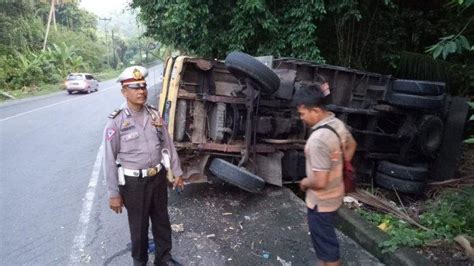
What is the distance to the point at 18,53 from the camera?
25625 millimetres

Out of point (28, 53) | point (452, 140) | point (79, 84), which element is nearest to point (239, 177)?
point (452, 140)

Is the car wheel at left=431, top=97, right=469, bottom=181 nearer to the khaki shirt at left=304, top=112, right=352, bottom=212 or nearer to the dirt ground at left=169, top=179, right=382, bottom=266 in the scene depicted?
the dirt ground at left=169, top=179, right=382, bottom=266

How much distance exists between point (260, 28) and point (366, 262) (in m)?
6.41

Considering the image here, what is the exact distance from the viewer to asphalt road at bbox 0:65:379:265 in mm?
3756

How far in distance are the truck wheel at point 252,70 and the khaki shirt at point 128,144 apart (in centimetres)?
160

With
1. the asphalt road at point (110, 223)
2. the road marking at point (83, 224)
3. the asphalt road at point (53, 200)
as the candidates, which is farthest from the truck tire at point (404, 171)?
the road marking at point (83, 224)

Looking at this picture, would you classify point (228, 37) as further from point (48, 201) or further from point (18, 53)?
point (18, 53)

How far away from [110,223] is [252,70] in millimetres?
2497

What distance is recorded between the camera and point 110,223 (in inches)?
178

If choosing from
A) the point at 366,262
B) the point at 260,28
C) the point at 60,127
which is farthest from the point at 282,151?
the point at 60,127

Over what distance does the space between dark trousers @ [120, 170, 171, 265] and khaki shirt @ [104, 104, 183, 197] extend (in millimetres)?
121

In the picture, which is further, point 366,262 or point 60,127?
point 60,127

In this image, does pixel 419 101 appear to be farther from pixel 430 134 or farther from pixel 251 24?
pixel 251 24

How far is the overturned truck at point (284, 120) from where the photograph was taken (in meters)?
4.89
